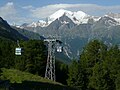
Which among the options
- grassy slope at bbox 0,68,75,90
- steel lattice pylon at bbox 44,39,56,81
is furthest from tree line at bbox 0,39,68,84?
grassy slope at bbox 0,68,75,90

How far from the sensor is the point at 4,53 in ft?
385

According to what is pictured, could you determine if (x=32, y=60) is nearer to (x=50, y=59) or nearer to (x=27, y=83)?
(x=50, y=59)

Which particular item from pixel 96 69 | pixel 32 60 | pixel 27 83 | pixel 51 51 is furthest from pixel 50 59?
pixel 27 83

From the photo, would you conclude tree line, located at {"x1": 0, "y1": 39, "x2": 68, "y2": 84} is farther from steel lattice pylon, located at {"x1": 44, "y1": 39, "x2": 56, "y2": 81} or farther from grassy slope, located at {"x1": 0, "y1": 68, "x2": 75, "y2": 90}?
grassy slope, located at {"x1": 0, "y1": 68, "x2": 75, "y2": 90}

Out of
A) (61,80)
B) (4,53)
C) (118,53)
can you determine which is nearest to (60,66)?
(61,80)

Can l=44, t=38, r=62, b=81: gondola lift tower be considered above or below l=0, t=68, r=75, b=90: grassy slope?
above

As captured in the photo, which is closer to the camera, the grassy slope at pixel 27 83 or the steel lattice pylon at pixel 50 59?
the grassy slope at pixel 27 83

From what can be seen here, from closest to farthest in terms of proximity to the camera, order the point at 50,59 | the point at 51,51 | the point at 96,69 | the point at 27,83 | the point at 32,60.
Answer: the point at 27,83 → the point at 96,69 → the point at 50,59 → the point at 51,51 → the point at 32,60

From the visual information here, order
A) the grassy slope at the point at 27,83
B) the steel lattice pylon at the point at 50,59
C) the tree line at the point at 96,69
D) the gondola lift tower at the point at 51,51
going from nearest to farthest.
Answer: the grassy slope at the point at 27,83
the tree line at the point at 96,69
the steel lattice pylon at the point at 50,59
the gondola lift tower at the point at 51,51

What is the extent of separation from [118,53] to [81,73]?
11771mm

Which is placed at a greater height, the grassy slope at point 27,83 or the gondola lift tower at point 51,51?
the gondola lift tower at point 51,51

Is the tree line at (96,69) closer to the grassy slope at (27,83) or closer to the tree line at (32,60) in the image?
the tree line at (32,60)

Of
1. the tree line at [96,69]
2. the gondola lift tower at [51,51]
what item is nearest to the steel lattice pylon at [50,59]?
the gondola lift tower at [51,51]

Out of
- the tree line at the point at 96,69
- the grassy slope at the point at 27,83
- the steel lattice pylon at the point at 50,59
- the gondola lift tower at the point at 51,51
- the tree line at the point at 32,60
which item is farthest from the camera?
the tree line at the point at 32,60
